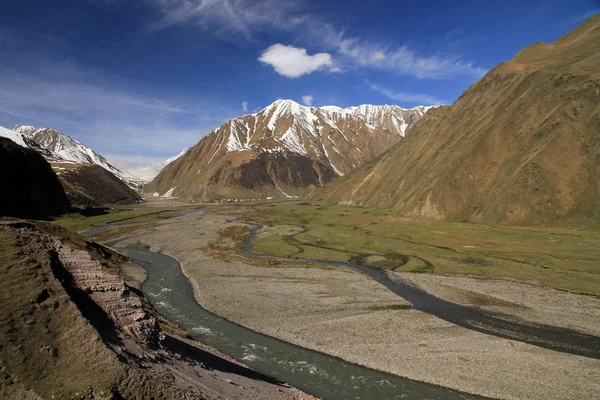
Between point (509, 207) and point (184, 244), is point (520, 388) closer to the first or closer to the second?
point (184, 244)

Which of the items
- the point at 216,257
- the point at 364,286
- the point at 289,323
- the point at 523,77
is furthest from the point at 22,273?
the point at 523,77

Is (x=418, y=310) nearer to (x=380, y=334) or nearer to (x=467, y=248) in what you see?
(x=380, y=334)

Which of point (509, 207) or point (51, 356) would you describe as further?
point (509, 207)

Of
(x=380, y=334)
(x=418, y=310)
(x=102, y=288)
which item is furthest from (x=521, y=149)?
(x=102, y=288)

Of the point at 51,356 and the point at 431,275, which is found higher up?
the point at 51,356

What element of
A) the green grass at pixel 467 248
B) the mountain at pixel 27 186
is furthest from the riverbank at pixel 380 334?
the mountain at pixel 27 186

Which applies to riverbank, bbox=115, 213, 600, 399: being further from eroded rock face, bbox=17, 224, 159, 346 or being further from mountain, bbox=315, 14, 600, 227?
mountain, bbox=315, 14, 600, 227

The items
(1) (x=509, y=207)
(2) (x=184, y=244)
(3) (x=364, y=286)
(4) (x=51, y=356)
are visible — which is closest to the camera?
(4) (x=51, y=356)
